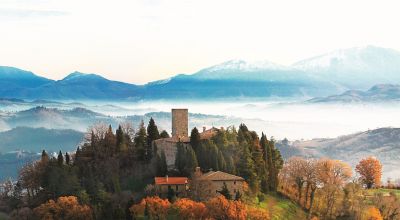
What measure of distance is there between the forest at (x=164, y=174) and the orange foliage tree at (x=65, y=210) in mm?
114

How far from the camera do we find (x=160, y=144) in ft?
294

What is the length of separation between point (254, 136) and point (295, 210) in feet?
41.4

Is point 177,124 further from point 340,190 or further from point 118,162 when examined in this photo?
point 340,190

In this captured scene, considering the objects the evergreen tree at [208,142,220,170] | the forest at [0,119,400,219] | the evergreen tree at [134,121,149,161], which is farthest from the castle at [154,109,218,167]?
the evergreen tree at [208,142,220,170]

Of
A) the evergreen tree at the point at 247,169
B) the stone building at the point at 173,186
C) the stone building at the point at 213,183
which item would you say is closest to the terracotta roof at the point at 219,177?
the stone building at the point at 213,183

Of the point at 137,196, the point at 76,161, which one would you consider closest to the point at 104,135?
the point at 76,161

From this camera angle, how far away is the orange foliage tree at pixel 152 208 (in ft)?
228

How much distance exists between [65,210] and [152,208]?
11783 millimetres

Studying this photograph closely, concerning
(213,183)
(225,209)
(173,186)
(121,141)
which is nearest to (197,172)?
(213,183)

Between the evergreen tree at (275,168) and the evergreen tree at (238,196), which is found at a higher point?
the evergreen tree at (275,168)

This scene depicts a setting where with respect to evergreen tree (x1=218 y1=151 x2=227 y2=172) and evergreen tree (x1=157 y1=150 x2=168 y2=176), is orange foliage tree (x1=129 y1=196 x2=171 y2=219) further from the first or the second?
evergreen tree (x1=157 y1=150 x2=168 y2=176)

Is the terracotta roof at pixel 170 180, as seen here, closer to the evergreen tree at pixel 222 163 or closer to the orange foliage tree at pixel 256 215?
the evergreen tree at pixel 222 163

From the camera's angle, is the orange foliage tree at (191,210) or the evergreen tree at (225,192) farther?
the evergreen tree at (225,192)

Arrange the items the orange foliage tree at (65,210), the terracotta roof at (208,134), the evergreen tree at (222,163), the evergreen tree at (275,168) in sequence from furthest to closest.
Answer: the evergreen tree at (275,168) → the terracotta roof at (208,134) → the evergreen tree at (222,163) → the orange foliage tree at (65,210)
